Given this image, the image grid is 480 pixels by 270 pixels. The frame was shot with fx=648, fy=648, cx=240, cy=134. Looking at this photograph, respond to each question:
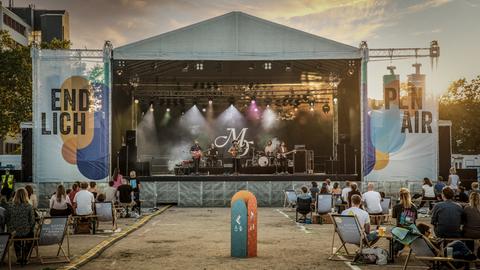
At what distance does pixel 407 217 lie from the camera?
12.6m

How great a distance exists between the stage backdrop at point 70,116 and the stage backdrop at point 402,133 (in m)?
10.9

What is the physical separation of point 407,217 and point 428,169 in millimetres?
14936

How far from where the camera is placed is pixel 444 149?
29.4 metres

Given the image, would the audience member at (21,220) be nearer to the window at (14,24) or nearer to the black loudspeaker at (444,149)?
the black loudspeaker at (444,149)

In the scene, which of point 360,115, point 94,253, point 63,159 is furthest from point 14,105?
point 94,253

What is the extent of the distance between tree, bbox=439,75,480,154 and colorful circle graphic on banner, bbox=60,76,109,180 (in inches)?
1590

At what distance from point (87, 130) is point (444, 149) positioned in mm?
15800

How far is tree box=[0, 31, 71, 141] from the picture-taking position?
43.4 meters

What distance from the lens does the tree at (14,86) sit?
43.4 metres

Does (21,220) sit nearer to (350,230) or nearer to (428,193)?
(350,230)

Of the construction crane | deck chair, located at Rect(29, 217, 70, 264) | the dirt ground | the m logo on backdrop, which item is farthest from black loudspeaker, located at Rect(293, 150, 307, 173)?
deck chair, located at Rect(29, 217, 70, 264)

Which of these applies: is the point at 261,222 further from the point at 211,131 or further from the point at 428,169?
the point at 211,131

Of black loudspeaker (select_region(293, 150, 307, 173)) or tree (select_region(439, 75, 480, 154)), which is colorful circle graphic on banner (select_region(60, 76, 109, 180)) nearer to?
black loudspeaker (select_region(293, 150, 307, 173))

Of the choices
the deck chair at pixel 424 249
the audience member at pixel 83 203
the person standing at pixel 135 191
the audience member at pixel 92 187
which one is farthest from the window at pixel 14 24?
the deck chair at pixel 424 249
